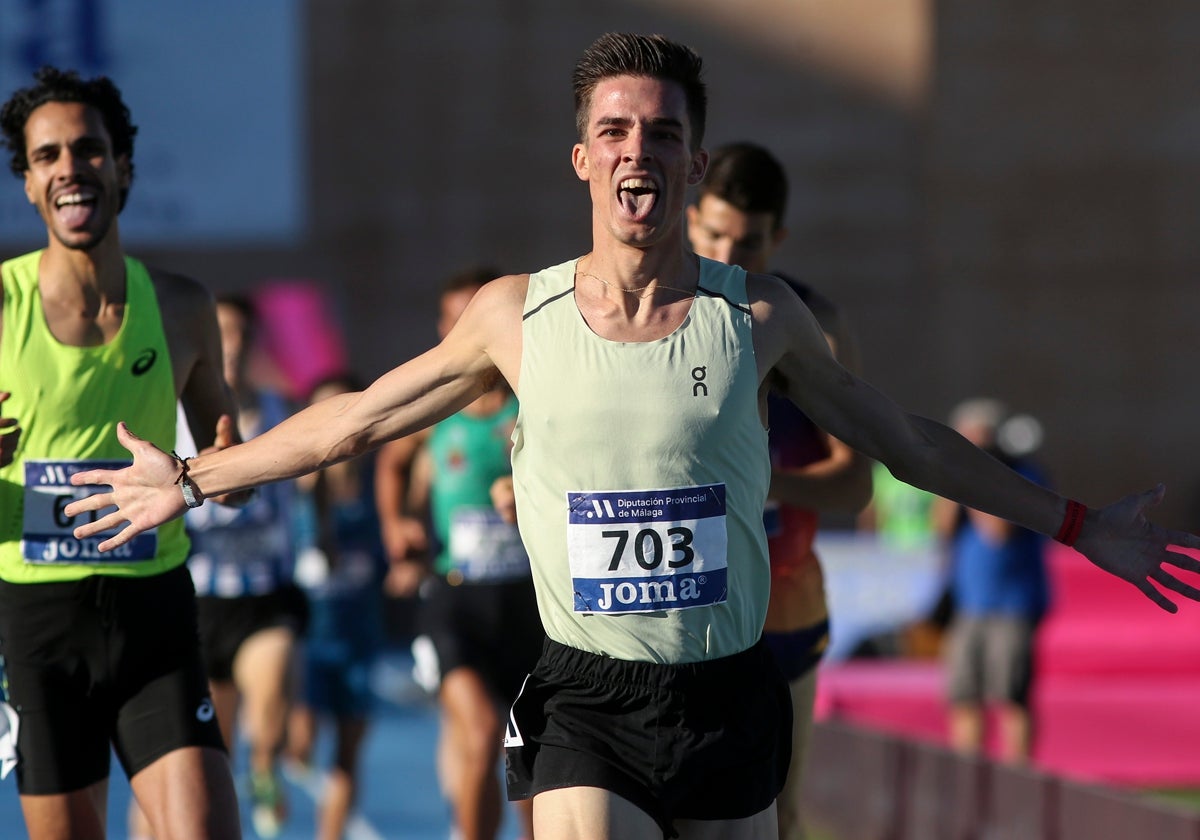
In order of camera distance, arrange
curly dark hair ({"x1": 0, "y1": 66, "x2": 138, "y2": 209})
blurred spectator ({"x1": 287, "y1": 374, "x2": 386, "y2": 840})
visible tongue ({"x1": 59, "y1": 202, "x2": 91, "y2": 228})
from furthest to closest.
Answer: blurred spectator ({"x1": 287, "y1": 374, "x2": 386, "y2": 840})
curly dark hair ({"x1": 0, "y1": 66, "x2": 138, "y2": 209})
visible tongue ({"x1": 59, "y1": 202, "x2": 91, "y2": 228})

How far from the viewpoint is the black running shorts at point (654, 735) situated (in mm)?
3633

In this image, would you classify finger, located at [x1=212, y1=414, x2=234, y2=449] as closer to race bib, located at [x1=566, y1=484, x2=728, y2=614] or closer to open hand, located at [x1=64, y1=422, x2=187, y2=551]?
open hand, located at [x1=64, y1=422, x2=187, y2=551]

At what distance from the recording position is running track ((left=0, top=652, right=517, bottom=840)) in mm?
10042

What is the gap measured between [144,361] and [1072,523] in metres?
2.26

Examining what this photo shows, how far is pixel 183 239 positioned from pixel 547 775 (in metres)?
18.5

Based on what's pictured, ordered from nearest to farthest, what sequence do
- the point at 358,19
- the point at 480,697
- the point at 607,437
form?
the point at 607,437, the point at 480,697, the point at 358,19

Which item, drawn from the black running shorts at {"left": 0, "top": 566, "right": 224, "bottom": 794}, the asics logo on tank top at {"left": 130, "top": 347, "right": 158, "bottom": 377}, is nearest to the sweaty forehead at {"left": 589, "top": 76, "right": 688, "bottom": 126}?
the asics logo on tank top at {"left": 130, "top": 347, "right": 158, "bottom": 377}

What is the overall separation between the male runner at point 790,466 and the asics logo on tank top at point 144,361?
57.9 inches

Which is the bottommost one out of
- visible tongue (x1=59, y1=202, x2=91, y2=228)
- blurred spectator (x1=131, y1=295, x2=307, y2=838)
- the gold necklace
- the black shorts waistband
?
blurred spectator (x1=131, y1=295, x2=307, y2=838)

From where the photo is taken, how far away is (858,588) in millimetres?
13281

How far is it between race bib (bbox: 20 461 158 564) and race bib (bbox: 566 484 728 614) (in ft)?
4.48

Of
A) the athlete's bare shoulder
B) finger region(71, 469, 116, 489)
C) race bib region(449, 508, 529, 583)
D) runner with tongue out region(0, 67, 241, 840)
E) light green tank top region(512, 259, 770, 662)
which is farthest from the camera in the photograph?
race bib region(449, 508, 529, 583)

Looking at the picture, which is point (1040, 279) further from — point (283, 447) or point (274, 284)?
point (283, 447)

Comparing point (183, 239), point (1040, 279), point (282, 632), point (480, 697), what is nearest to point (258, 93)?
point (183, 239)
